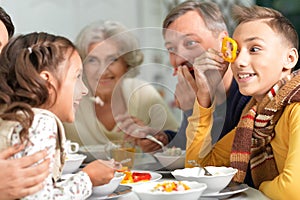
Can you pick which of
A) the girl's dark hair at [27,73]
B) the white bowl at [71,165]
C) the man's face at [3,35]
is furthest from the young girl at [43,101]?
the man's face at [3,35]

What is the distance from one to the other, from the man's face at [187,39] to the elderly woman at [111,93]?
0.46 ft

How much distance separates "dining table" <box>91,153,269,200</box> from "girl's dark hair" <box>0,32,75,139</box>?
12.9 inches

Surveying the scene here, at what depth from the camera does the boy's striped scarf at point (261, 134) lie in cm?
132

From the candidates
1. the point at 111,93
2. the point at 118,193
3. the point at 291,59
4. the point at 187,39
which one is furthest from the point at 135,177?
the point at 111,93

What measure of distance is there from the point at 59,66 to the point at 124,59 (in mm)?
1222

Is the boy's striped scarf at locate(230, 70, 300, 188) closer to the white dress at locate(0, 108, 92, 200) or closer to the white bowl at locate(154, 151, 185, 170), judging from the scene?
the white bowl at locate(154, 151, 185, 170)

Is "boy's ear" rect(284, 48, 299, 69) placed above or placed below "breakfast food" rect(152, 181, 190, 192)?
above

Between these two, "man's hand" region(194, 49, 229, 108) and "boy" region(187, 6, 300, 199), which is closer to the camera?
"boy" region(187, 6, 300, 199)

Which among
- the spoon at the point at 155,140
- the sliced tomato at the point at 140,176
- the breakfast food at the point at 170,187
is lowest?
the spoon at the point at 155,140

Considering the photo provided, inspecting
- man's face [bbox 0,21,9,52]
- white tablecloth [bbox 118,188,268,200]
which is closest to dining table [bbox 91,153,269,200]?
white tablecloth [bbox 118,188,268,200]

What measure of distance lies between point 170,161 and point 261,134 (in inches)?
13.8

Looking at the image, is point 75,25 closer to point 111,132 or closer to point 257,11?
point 111,132

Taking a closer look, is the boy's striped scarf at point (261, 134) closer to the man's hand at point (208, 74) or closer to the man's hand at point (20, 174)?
the man's hand at point (208, 74)

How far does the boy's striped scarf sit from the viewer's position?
1.32 m
